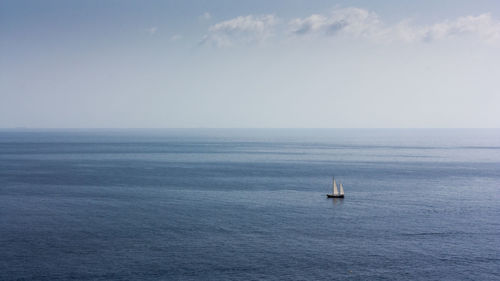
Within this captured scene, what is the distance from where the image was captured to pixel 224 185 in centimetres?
15188

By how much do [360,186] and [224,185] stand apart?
152 ft

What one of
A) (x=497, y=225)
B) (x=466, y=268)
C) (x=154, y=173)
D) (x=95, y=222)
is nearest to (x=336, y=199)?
(x=497, y=225)

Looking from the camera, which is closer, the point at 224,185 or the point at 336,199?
the point at 336,199

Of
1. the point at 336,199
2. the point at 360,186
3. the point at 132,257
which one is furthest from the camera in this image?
the point at 360,186

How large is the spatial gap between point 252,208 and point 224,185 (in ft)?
132

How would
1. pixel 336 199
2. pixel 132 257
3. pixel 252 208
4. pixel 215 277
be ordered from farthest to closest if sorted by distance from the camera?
pixel 336 199 < pixel 252 208 < pixel 132 257 < pixel 215 277

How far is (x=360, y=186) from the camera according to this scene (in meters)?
151

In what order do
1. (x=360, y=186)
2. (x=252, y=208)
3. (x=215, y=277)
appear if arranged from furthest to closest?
(x=360, y=186) → (x=252, y=208) → (x=215, y=277)

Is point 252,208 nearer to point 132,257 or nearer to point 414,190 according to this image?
point 132,257

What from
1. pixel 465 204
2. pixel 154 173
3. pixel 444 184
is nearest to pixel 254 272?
pixel 465 204

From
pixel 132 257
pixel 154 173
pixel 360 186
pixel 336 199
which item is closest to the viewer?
pixel 132 257

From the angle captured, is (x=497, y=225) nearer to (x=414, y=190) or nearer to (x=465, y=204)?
(x=465, y=204)

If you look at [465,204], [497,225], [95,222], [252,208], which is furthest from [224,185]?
[497,225]

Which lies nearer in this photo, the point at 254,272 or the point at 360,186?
the point at 254,272
